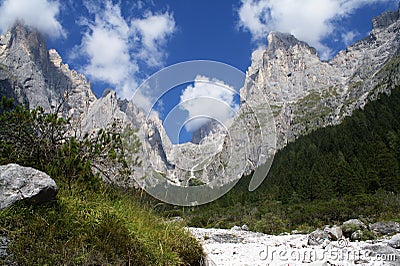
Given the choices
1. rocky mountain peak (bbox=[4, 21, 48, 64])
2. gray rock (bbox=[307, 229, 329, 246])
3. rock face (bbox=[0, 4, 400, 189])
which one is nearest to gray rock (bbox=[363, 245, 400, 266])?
gray rock (bbox=[307, 229, 329, 246])

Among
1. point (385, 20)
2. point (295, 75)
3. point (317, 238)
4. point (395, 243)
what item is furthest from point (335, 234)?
point (385, 20)

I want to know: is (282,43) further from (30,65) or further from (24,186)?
(24,186)

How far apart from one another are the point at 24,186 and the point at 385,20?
669 feet

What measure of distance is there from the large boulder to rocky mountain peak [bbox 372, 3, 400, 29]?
658 ft

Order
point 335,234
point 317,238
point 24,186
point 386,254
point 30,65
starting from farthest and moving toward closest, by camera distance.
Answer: point 30,65, point 335,234, point 317,238, point 386,254, point 24,186

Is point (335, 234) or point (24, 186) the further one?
A: point (335, 234)

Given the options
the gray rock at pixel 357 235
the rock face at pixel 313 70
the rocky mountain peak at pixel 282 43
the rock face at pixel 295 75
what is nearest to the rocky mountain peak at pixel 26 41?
the rock face at pixel 295 75

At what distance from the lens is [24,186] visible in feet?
11.7

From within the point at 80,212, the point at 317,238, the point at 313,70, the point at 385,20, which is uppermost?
the point at 385,20

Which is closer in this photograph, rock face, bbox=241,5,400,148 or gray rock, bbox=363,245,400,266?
gray rock, bbox=363,245,400,266

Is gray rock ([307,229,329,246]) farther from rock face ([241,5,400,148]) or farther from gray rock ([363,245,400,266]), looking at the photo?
rock face ([241,5,400,148])

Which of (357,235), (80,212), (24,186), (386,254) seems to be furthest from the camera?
(357,235)

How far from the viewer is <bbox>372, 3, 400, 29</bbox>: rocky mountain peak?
168 metres

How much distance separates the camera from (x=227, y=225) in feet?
89.8
